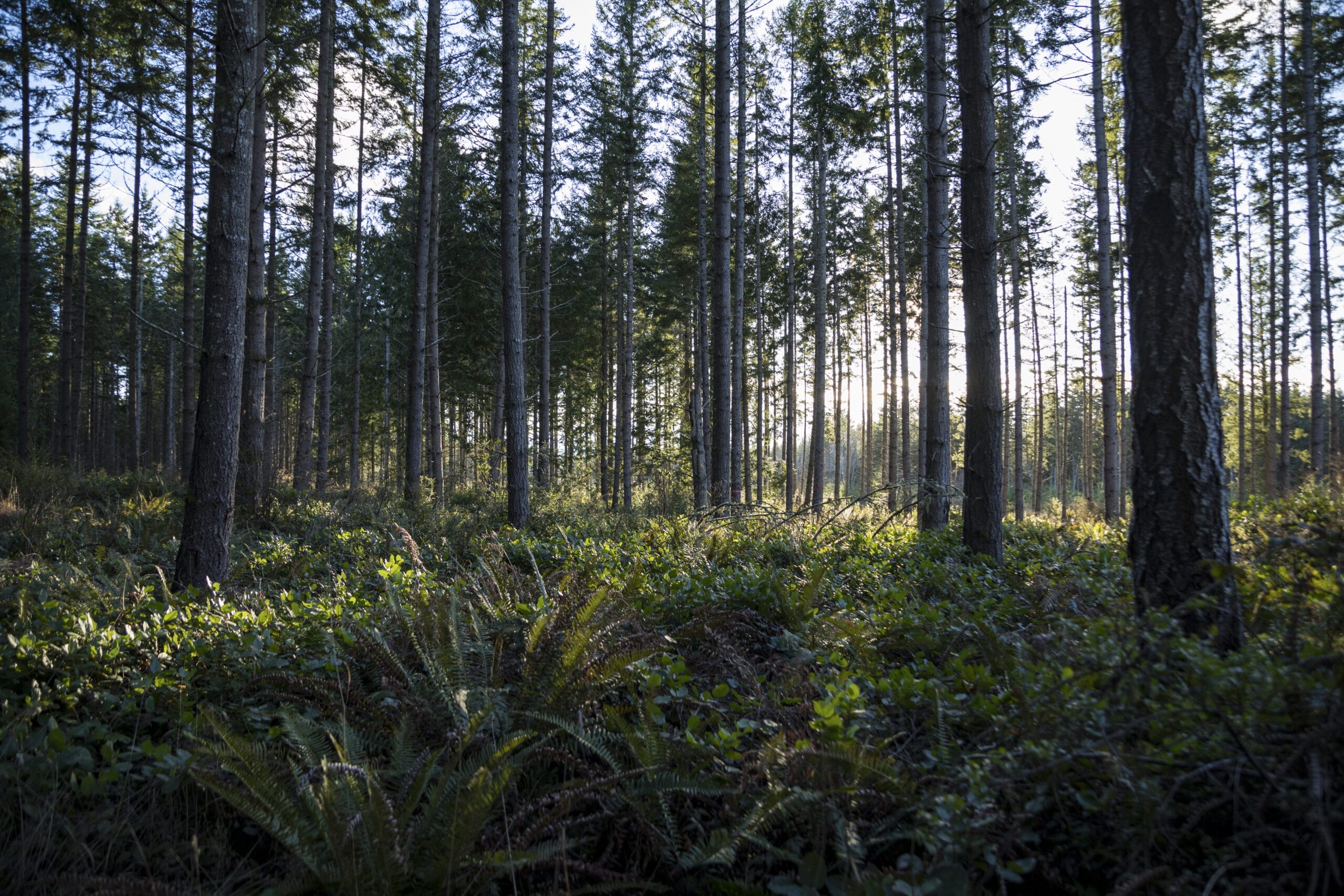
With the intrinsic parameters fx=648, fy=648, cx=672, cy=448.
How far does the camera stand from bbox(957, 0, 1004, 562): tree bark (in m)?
6.02

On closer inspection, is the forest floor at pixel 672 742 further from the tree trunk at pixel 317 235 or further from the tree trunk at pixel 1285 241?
the tree trunk at pixel 1285 241

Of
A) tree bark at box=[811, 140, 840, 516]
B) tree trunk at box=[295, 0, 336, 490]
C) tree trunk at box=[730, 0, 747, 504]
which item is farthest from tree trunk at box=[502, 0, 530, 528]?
tree bark at box=[811, 140, 840, 516]

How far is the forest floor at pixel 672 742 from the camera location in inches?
74.9

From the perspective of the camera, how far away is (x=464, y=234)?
2081 centimetres

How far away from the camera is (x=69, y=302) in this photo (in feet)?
51.9

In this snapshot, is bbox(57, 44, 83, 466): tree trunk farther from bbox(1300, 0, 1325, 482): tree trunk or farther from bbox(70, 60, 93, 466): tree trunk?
bbox(1300, 0, 1325, 482): tree trunk

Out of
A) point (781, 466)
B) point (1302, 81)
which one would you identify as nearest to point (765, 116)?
point (1302, 81)

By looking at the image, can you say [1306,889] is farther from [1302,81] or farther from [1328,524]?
[1302,81]

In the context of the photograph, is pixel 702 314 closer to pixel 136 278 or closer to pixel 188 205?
pixel 188 205

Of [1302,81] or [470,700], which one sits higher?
[1302,81]

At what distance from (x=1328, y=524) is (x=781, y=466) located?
27.2 meters

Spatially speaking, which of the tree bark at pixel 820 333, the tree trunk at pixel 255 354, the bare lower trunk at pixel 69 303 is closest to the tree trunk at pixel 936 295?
the tree bark at pixel 820 333

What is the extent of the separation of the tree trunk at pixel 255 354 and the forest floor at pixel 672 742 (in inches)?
212

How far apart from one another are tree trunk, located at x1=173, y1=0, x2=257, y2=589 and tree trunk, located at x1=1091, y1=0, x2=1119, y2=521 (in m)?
14.4
